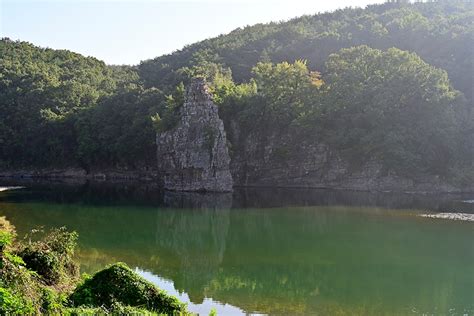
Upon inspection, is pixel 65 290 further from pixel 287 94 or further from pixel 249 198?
pixel 287 94

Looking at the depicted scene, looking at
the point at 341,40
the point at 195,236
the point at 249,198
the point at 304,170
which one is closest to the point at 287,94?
the point at 304,170

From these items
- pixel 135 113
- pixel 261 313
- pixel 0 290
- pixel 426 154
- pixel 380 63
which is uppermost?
pixel 380 63

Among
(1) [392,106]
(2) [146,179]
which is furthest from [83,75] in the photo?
(1) [392,106]

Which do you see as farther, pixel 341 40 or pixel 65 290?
pixel 341 40

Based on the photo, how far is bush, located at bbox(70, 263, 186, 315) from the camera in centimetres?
1363

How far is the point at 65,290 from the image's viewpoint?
15156 millimetres

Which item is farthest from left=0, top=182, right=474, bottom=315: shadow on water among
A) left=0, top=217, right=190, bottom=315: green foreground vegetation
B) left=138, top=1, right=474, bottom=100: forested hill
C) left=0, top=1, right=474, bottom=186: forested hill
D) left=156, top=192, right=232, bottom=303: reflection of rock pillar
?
left=138, top=1, right=474, bottom=100: forested hill

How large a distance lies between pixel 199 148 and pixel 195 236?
28.9 meters

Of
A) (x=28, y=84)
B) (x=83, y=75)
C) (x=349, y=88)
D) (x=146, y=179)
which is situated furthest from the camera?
(x=83, y=75)

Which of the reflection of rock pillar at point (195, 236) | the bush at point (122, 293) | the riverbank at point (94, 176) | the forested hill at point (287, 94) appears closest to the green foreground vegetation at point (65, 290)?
the bush at point (122, 293)

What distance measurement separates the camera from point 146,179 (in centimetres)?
7956

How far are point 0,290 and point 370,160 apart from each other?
55.8m

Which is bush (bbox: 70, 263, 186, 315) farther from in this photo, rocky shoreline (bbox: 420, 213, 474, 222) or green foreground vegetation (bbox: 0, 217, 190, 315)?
rocky shoreline (bbox: 420, 213, 474, 222)

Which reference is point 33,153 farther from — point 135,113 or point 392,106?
point 392,106
